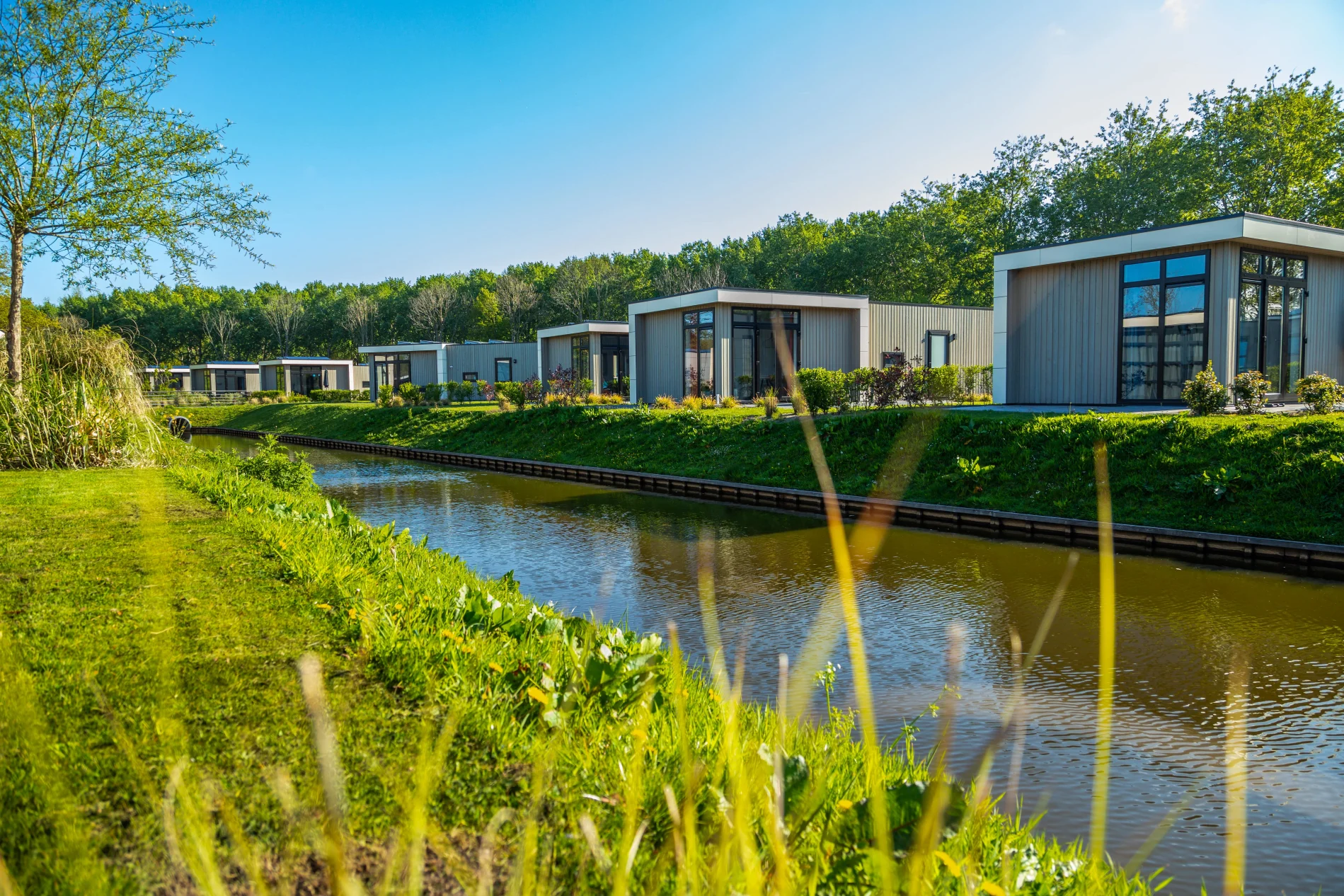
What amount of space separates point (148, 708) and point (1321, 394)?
12506mm

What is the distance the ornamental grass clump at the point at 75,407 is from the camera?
1075cm

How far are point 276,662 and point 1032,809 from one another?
318 centimetres

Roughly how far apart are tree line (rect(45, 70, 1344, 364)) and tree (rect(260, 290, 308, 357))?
0.12 metres

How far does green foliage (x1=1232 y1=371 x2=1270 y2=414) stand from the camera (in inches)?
447

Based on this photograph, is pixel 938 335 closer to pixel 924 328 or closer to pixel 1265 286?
pixel 924 328

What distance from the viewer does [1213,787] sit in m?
3.79

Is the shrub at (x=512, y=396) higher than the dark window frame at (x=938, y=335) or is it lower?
lower

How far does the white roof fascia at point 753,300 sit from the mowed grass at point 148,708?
1735 cm

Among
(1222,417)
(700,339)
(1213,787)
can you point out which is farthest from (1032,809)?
(700,339)

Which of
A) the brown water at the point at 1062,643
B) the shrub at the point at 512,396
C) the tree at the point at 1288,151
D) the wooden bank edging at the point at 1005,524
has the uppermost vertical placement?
the tree at the point at 1288,151

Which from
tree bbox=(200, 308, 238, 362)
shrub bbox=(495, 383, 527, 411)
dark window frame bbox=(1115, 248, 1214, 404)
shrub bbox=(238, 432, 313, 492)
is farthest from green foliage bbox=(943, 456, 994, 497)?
tree bbox=(200, 308, 238, 362)

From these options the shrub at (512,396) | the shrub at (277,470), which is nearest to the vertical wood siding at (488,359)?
the shrub at (512,396)

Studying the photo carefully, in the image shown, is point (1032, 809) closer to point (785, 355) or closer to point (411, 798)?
point (411, 798)

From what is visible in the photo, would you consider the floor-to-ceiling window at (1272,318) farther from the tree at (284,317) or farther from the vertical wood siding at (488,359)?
the tree at (284,317)
